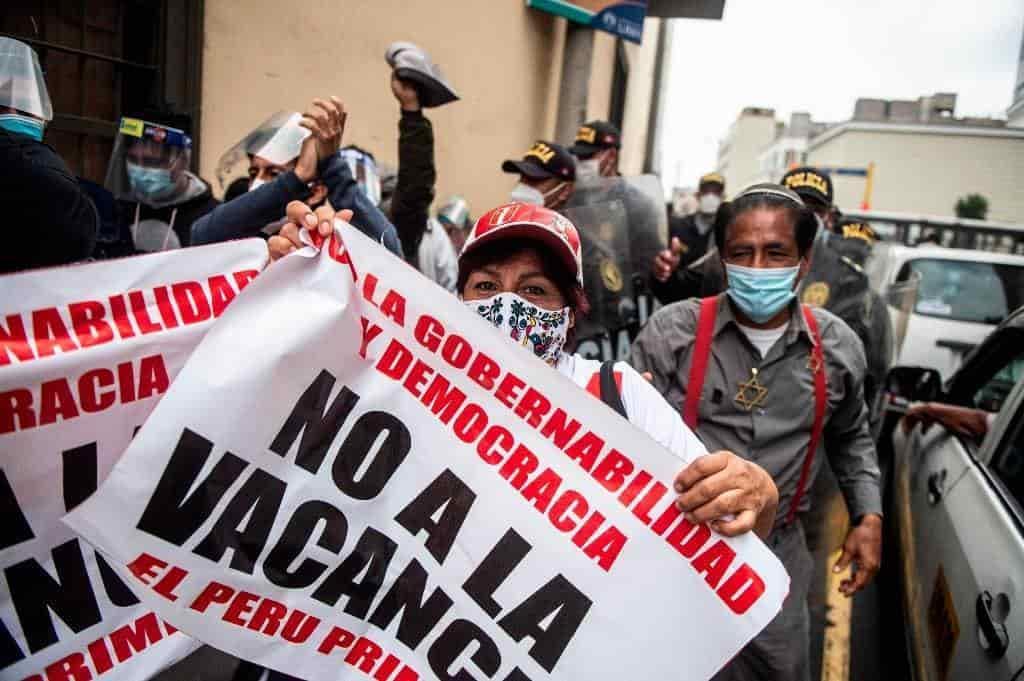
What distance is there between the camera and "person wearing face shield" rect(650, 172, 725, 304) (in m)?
3.95

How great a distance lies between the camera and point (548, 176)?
4168 mm

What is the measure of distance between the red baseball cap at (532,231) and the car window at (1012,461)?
5.76ft

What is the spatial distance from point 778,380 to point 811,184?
8.85 feet

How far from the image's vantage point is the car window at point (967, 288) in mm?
7535

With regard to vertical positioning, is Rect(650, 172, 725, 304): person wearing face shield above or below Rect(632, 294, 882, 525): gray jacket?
above

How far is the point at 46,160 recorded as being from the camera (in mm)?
1908

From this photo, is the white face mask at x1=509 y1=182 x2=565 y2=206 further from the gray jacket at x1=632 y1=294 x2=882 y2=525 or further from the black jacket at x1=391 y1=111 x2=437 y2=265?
the gray jacket at x1=632 y1=294 x2=882 y2=525

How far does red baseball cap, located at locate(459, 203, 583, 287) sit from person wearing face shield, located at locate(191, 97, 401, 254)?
578 mm

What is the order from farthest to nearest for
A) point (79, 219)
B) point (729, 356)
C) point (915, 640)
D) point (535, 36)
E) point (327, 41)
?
1. point (535, 36)
2. point (327, 41)
3. point (915, 640)
4. point (729, 356)
5. point (79, 219)

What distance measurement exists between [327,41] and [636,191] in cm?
271

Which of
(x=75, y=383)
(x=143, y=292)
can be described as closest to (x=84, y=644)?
(x=75, y=383)

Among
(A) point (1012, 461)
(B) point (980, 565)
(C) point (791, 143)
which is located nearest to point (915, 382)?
(A) point (1012, 461)

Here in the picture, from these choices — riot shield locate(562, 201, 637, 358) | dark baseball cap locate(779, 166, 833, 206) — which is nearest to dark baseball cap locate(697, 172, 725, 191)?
dark baseball cap locate(779, 166, 833, 206)

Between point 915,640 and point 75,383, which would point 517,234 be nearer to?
point 75,383
